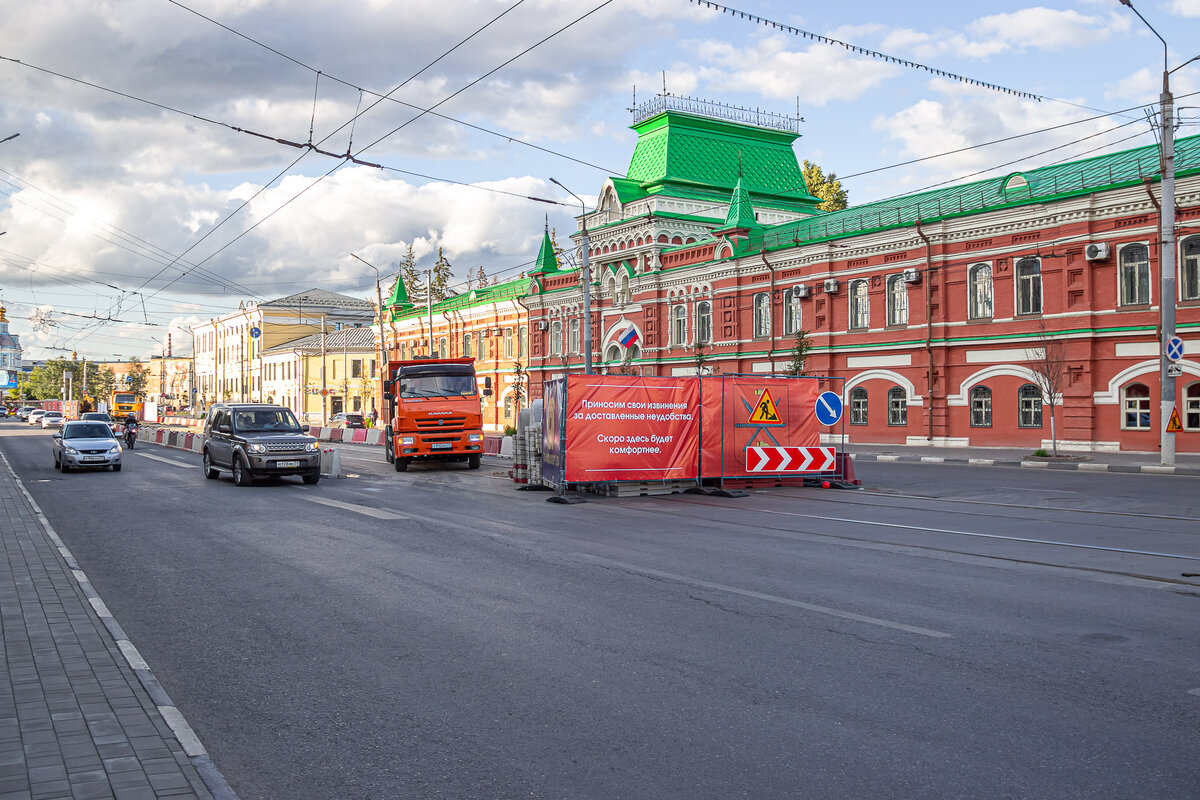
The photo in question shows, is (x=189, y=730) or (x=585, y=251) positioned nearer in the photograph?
(x=189, y=730)

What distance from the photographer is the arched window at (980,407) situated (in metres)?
34.7

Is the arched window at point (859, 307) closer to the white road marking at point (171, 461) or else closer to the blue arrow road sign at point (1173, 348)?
the blue arrow road sign at point (1173, 348)

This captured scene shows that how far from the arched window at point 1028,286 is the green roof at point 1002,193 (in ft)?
7.28

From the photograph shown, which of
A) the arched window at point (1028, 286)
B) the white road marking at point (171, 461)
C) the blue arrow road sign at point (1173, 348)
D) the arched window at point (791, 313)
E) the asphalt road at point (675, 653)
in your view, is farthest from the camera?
the arched window at point (791, 313)

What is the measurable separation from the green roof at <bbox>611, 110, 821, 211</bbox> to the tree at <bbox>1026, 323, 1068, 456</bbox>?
23210 millimetres

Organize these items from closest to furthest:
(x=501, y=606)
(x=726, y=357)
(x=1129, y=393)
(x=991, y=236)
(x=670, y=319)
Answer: (x=501, y=606) → (x=1129, y=393) → (x=991, y=236) → (x=726, y=357) → (x=670, y=319)

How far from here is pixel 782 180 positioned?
Result: 54469 mm

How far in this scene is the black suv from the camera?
2130 centimetres

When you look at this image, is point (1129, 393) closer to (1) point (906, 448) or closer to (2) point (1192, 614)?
(1) point (906, 448)

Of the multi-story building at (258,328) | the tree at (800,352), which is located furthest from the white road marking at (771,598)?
the multi-story building at (258,328)

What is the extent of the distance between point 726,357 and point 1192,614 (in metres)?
37.9

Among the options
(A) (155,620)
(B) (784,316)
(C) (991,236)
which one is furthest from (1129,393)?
(A) (155,620)

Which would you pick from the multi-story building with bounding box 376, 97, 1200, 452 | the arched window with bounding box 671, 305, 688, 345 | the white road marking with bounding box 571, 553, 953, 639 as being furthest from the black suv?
the arched window with bounding box 671, 305, 688, 345

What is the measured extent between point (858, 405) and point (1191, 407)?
13031 mm
